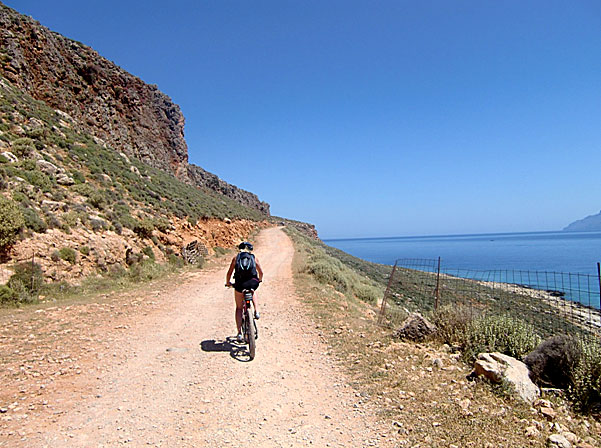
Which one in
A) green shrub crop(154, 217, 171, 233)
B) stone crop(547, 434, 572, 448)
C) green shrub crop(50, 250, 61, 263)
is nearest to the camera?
stone crop(547, 434, 572, 448)

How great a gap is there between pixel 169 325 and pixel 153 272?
6324 millimetres

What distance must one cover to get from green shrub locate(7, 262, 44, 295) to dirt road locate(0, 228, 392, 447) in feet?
4.87

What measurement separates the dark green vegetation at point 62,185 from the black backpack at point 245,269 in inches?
300

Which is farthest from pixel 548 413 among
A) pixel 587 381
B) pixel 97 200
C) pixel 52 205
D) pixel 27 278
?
pixel 97 200

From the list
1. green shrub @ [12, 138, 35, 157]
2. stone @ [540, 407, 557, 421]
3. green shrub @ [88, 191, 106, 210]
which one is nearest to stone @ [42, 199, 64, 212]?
green shrub @ [88, 191, 106, 210]

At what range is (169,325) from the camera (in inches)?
294

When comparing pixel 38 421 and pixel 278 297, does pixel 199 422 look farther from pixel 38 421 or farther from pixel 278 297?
pixel 278 297

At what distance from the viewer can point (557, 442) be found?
333 cm

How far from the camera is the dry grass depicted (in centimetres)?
347

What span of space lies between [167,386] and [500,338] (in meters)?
5.45

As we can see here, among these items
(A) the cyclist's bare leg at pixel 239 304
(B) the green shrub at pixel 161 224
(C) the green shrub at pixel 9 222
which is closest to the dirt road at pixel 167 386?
(A) the cyclist's bare leg at pixel 239 304

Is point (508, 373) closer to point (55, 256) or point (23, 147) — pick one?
point (55, 256)

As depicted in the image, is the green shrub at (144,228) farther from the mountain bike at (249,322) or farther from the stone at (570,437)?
the stone at (570,437)

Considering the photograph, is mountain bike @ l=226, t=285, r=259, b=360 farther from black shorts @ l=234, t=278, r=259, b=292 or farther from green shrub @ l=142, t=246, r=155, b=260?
green shrub @ l=142, t=246, r=155, b=260
